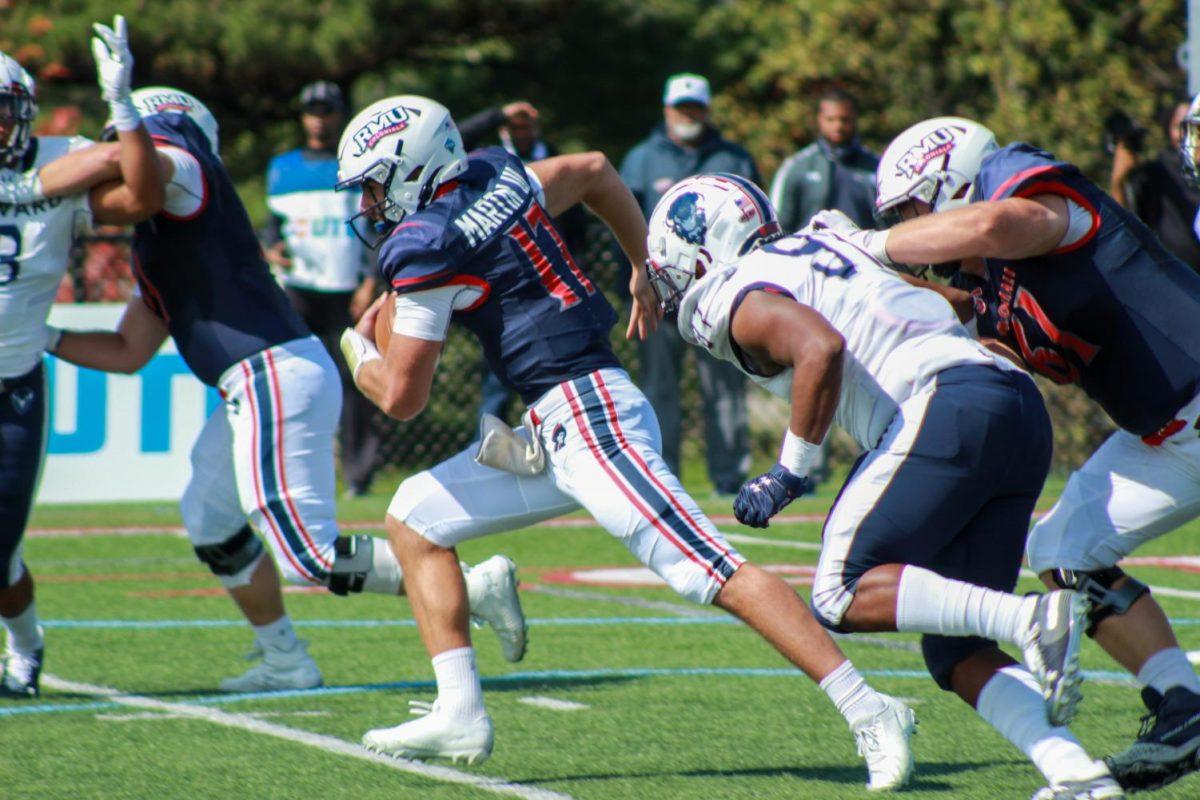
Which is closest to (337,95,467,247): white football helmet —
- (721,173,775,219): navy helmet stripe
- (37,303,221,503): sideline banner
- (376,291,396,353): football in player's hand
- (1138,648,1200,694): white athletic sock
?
(376,291,396,353): football in player's hand

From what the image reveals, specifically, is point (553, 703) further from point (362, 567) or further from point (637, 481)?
point (637, 481)

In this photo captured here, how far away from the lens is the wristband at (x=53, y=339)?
587cm

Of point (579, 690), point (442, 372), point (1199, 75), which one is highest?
point (1199, 75)

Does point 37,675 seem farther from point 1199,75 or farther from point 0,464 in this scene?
point 1199,75

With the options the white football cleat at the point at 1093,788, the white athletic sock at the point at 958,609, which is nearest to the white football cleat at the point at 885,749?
the white athletic sock at the point at 958,609

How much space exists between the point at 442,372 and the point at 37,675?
25.8ft

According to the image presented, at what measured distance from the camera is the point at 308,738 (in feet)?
16.4

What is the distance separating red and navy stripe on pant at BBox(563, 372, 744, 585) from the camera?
4344 millimetres

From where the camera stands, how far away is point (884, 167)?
443cm

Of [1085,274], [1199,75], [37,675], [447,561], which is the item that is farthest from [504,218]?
[1199,75]

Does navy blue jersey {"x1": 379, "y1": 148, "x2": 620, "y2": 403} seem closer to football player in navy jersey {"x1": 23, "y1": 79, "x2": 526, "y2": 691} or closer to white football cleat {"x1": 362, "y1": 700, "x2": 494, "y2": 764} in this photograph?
white football cleat {"x1": 362, "y1": 700, "x2": 494, "y2": 764}

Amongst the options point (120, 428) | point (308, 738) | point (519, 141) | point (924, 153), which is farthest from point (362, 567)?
point (120, 428)

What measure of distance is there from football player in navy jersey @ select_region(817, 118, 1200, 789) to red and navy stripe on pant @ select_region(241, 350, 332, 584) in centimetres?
195

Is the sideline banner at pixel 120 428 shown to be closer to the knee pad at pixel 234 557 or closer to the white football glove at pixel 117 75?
the knee pad at pixel 234 557
